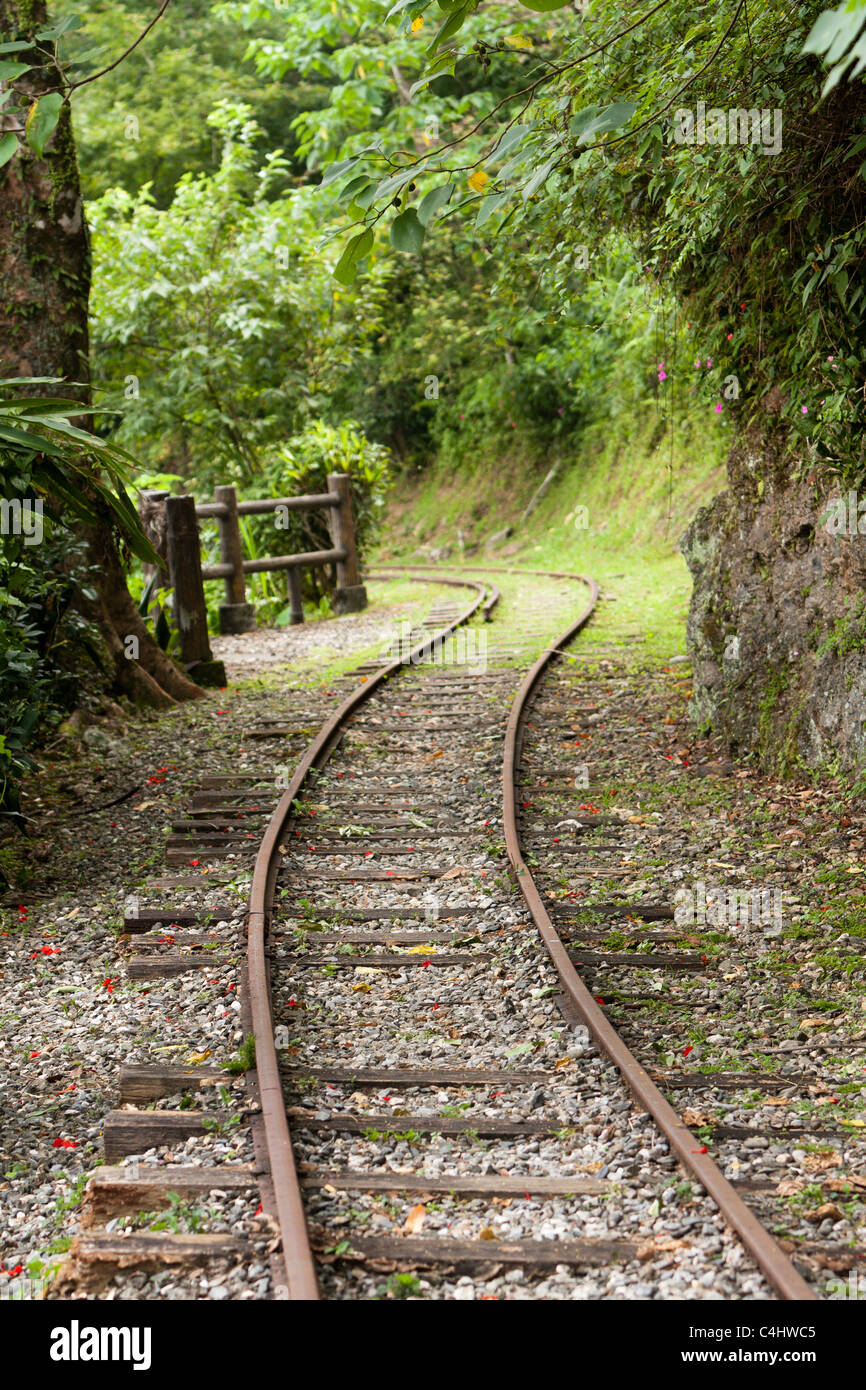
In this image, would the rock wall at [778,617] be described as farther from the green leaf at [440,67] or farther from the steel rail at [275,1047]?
the green leaf at [440,67]

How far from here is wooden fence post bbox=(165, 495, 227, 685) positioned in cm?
1062

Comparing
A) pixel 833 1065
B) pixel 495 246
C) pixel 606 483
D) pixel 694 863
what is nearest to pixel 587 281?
pixel 495 246

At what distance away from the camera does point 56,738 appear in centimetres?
Result: 816

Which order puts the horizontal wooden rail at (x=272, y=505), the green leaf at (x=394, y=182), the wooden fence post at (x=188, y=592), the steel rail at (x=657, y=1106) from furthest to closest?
1. the horizontal wooden rail at (x=272, y=505)
2. the wooden fence post at (x=188, y=592)
3. the green leaf at (x=394, y=182)
4. the steel rail at (x=657, y=1106)

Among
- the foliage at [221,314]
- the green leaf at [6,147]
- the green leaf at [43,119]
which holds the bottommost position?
the green leaf at [6,147]

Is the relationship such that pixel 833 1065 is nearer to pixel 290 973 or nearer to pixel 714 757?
pixel 290 973

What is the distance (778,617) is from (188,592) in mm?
5656

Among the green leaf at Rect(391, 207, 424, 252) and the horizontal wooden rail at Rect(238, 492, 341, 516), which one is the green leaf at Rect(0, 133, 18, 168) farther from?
the horizontal wooden rail at Rect(238, 492, 341, 516)

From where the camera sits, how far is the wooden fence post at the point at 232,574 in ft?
43.3

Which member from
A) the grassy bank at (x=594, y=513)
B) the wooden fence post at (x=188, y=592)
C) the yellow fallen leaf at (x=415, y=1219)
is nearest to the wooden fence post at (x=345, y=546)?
the grassy bank at (x=594, y=513)

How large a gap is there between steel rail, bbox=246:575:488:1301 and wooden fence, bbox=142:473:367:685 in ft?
7.85

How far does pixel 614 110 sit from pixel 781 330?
369cm

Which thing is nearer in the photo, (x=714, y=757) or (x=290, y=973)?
(x=290, y=973)

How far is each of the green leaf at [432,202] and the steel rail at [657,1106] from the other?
2.60m
